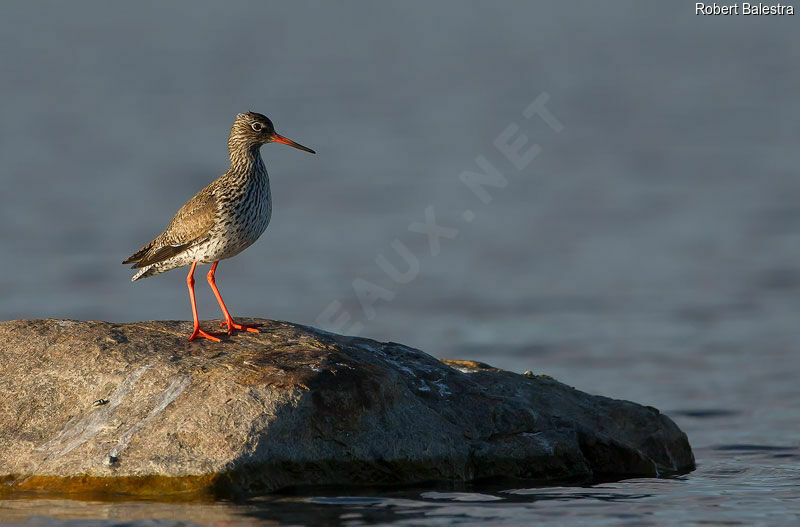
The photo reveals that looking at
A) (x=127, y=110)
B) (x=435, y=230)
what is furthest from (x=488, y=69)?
(x=435, y=230)

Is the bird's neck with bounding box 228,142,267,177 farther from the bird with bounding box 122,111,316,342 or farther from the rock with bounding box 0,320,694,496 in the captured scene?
the rock with bounding box 0,320,694,496

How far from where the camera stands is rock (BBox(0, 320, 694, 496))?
1010 cm

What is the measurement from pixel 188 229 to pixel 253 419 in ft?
11.1

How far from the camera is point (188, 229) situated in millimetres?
12922

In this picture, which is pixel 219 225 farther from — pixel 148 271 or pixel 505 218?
pixel 505 218

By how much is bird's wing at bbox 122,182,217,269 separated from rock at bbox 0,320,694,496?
1161 millimetres

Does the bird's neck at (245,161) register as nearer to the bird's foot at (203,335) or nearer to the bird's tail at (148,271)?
the bird's tail at (148,271)

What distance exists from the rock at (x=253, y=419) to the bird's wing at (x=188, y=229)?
116cm

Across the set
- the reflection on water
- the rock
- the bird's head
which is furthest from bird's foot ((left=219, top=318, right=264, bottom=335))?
the bird's head

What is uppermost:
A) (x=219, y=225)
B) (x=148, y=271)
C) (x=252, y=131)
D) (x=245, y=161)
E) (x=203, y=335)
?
(x=252, y=131)

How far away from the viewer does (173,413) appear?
1033cm

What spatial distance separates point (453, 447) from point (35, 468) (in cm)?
366

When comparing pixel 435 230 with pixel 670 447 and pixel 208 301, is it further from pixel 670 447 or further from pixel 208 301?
pixel 670 447

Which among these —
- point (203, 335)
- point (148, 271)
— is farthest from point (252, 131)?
point (203, 335)
